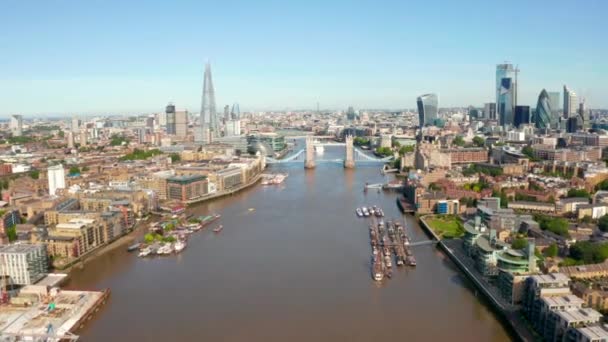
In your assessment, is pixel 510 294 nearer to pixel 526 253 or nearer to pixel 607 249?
pixel 526 253

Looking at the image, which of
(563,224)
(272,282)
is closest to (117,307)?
(272,282)

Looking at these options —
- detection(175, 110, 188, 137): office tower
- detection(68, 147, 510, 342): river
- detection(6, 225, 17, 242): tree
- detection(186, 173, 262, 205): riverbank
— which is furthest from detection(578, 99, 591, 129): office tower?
detection(6, 225, 17, 242): tree

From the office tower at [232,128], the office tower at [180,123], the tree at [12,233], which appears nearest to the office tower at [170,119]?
the office tower at [180,123]

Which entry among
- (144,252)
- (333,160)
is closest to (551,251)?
(144,252)

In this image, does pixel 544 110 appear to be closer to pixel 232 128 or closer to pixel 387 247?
pixel 232 128

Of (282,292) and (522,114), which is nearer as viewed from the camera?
(282,292)
